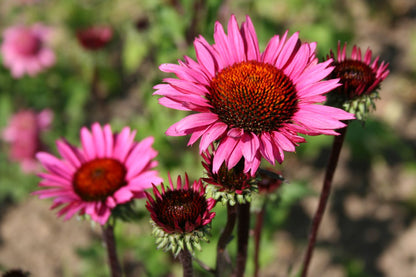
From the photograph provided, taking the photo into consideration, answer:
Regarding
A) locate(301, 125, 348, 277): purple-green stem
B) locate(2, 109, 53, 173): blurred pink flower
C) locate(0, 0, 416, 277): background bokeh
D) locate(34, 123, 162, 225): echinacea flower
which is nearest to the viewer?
locate(301, 125, 348, 277): purple-green stem

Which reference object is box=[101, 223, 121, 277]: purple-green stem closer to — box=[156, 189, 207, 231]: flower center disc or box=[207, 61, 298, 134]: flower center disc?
box=[156, 189, 207, 231]: flower center disc

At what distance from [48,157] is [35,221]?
2012mm

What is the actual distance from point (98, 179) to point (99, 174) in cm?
4

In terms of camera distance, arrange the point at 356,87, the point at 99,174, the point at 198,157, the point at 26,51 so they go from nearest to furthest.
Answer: the point at 356,87, the point at 99,174, the point at 198,157, the point at 26,51

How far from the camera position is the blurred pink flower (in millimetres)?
3260

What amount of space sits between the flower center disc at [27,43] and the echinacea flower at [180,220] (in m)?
2.97

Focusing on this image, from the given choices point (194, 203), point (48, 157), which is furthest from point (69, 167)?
point (194, 203)

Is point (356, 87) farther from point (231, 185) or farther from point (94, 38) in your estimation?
point (94, 38)

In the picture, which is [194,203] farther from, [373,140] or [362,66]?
[373,140]

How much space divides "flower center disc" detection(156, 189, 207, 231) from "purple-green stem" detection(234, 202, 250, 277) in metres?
0.12

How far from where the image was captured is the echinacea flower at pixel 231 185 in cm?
110

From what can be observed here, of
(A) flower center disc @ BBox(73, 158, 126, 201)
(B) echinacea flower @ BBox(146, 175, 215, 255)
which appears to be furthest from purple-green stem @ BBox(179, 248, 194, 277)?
(A) flower center disc @ BBox(73, 158, 126, 201)

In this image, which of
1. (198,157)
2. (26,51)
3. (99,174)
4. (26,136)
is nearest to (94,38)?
(26,51)

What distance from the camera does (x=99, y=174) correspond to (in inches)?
58.2
